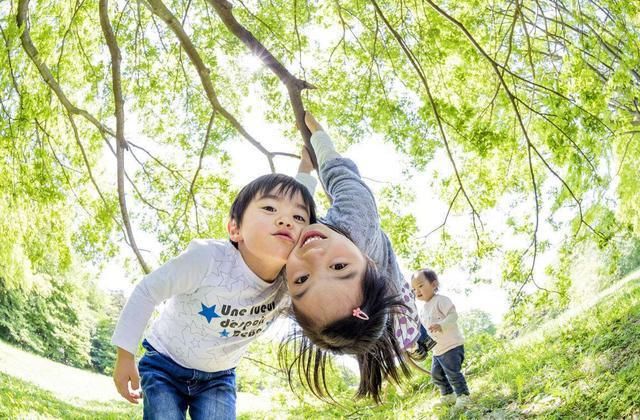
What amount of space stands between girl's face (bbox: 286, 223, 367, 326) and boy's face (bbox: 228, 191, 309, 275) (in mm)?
85

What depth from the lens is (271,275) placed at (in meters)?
2.48

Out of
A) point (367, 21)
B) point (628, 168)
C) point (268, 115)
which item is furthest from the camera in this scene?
point (628, 168)

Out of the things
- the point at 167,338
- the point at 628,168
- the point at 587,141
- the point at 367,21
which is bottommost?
the point at 167,338

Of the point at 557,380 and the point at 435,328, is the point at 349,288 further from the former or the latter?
the point at 435,328

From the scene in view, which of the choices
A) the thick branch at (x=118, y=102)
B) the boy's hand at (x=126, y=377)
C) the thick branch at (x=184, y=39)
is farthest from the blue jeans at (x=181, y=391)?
the thick branch at (x=118, y=102)

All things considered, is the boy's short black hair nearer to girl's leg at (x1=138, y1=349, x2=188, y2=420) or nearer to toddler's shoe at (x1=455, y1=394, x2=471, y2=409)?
girl's leg at (x1=138, y1=349, x2=188, y2=420)

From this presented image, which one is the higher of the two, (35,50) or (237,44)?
(237,44)

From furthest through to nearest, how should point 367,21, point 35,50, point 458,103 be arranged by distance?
point 367,21, point 458,103, point 35,50

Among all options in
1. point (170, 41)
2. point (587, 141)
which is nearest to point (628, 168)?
point (587, 141)

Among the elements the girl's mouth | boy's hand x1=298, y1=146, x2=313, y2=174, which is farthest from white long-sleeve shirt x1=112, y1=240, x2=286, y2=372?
boy's hand x1=298, y1=146, x2=313, y2=174

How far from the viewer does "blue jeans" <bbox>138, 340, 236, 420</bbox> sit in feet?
7.91

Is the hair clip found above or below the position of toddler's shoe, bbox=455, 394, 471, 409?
above

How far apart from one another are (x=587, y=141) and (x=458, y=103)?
138 cm

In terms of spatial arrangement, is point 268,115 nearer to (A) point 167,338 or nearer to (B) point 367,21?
(B) point 367,21
